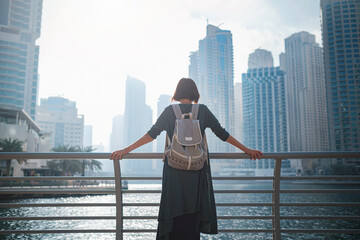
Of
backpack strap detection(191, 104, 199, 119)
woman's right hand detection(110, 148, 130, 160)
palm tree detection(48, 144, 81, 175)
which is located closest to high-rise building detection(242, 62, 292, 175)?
palm tree detection(48, 144, 81, 175)

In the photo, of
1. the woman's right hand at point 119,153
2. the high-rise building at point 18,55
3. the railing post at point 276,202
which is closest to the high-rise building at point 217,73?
the high-rise building at point 18,55

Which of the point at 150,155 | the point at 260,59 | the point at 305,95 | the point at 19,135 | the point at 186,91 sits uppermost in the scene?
the point at 260,59

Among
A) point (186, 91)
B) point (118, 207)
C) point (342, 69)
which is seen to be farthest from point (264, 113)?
point (186, 91)

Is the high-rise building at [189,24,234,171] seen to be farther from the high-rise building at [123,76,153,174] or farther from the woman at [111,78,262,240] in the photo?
the woman at [111,78,262,240]

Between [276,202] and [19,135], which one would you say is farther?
[19,135]

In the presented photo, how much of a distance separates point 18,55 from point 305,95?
306ft

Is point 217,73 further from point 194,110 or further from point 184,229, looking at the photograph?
point 184,229

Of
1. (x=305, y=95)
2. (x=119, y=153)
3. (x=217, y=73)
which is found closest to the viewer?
(x=119, y=153)

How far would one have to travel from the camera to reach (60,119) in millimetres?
116188

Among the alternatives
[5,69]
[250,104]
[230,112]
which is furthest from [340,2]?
[5,69]

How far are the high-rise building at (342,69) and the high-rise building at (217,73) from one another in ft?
137

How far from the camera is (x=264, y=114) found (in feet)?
334

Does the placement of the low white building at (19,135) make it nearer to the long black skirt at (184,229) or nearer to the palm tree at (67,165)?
the palm tree at (67,165)

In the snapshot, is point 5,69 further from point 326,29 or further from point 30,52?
point 326,29
